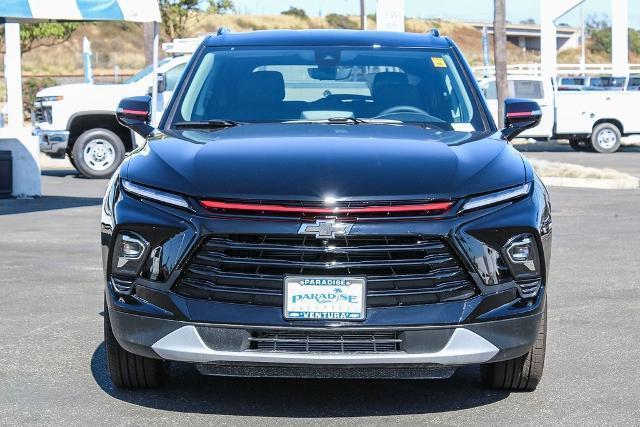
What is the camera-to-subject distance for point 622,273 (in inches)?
387

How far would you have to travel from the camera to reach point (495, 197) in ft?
16.6

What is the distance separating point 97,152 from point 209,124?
14.6 meters

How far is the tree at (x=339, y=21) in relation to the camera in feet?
370

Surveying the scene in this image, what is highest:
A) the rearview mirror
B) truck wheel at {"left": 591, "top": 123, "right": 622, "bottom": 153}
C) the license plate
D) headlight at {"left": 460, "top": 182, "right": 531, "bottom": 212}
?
the rearview mirror

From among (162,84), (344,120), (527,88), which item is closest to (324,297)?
(344,120)

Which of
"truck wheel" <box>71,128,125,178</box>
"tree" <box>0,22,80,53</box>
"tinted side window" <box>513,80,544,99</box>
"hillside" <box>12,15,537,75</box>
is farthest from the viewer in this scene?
"hillside" <box>12,15,537,75</box>

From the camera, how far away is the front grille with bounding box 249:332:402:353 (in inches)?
194

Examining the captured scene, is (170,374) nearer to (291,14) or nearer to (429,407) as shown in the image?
(429,407)

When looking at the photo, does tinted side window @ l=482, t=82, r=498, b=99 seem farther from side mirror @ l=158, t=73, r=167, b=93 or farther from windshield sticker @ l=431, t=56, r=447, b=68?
windshield sticker @ l=431, t=56, r=447, b=68

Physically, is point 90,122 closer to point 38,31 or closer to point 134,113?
point 134,113

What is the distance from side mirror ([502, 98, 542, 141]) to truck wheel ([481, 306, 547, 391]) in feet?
4.50

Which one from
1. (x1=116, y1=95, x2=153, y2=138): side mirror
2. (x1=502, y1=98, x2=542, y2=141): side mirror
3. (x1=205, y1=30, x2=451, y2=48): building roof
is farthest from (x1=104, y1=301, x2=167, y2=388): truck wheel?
(x1=502, y1=98, x2=542, y2=141): side mirror

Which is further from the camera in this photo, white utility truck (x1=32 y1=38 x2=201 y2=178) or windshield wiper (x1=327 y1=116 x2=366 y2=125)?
white utility truck (x1=32 y1=38 x2=201 y2=178)

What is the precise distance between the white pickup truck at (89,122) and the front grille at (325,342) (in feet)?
51.0
